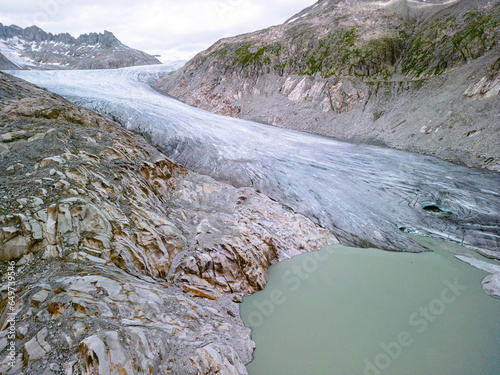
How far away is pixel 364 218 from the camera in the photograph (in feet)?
36.0

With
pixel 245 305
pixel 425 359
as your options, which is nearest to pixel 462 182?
pixel 425 359

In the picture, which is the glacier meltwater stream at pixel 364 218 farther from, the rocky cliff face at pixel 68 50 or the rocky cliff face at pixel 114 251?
the rocky cliff face at pixel 68 50

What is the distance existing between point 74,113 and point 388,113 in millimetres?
26128

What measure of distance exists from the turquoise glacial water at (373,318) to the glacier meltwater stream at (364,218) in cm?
3

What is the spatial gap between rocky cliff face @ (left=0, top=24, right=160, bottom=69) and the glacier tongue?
89.3m

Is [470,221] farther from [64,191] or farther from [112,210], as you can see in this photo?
[64,191]

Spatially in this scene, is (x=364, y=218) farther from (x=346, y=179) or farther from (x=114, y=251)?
(x=114, y=251)

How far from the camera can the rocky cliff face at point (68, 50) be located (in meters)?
89.2

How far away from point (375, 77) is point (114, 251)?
3218 cm

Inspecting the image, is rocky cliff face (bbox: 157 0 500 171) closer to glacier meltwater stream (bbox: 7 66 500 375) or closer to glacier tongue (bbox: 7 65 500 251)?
glacier meltwater stream (bbox: 7 66 500 375)

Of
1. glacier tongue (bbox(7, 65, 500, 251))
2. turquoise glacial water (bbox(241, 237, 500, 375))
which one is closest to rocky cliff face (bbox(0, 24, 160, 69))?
glacier tongue (bbox(7, 65, 500, 251))

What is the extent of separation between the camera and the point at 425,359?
212 inches

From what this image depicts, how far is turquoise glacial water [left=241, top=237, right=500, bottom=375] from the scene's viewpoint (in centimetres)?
526

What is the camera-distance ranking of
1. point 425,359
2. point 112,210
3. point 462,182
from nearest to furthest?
point 425,359 → point 112,210 → point 462,182
